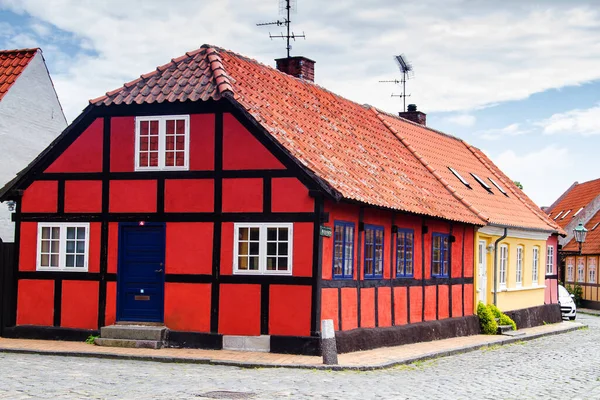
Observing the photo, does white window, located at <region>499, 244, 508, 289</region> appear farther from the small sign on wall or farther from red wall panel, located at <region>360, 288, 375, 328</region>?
the small sign on wall

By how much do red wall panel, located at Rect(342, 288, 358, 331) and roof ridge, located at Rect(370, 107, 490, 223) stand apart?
24.6ft

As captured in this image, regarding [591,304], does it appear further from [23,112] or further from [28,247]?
[28,247]

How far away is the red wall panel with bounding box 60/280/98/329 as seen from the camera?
18516 mm

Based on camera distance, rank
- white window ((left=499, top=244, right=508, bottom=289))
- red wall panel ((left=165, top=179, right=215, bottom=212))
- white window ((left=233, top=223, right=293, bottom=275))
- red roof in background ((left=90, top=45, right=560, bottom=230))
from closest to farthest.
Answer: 1. white window ((left=233, top=223, right=293, bottom=275))
2. red wall panel ((left=165, top=179, right=215, bottom=212))
3. red roof in background ((left=90, top=45, right=560, bottom=230))
4. white window ((left=499, top=244, right=508, bottom=289))

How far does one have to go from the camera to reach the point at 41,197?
1909 centimetres

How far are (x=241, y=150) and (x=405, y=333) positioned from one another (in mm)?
5657

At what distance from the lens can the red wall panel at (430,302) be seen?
22.2 meters

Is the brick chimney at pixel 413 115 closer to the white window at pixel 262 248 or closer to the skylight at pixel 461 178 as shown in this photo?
the skylight at pixel 461 178

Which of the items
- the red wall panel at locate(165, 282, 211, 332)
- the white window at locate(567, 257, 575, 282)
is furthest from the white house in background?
the white window at locate(567, 257, 575, 282)

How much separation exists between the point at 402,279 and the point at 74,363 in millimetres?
8339

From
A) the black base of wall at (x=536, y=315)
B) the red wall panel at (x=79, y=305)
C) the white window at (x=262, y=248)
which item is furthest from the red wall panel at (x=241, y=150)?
the black base of wall at (x=536, y=315)

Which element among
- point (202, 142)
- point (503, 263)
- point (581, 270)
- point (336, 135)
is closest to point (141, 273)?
point (202, 142)

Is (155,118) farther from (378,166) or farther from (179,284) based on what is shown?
(378,166)

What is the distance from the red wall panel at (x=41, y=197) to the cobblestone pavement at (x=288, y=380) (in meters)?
3.71
